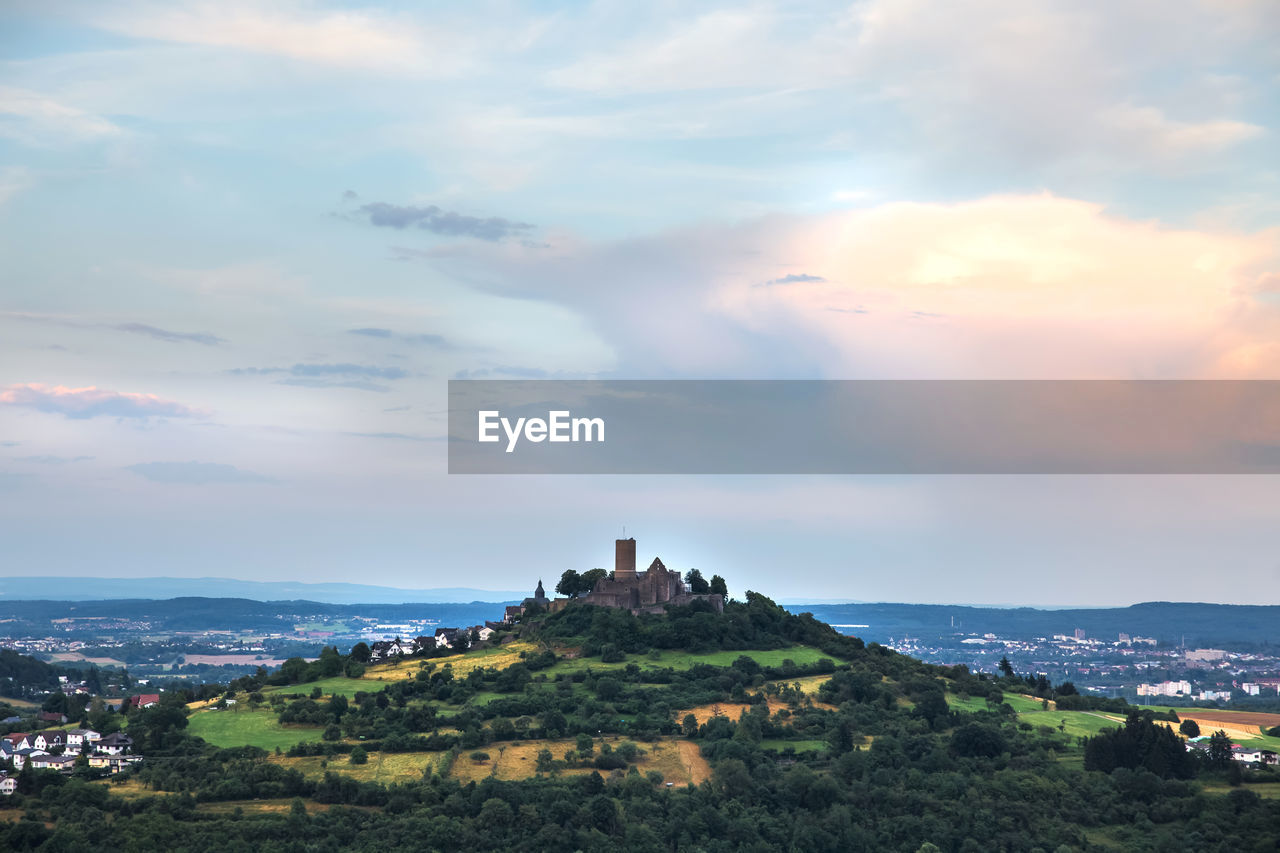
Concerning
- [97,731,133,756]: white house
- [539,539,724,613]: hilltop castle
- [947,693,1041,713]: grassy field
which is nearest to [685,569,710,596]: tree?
[539,539,724,613]: hilltop castle

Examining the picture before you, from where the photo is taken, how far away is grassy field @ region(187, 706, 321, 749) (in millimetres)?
71000

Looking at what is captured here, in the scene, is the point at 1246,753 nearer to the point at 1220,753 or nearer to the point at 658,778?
the point at 1220,753

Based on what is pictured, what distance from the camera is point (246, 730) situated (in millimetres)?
73312

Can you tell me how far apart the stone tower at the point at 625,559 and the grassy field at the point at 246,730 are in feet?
96.3

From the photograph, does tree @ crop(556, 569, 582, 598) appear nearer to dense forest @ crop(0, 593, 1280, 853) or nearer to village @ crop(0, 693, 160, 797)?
dense forest @ crop(0, 593, 1280, 853)

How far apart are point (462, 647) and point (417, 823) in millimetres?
34637

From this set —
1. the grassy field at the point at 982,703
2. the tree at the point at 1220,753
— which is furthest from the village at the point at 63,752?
the tree at the point at 1220,753

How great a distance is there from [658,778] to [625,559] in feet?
102

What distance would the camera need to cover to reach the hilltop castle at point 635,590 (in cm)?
9462

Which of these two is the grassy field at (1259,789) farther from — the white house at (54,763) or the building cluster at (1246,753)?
the white house at (54,763)

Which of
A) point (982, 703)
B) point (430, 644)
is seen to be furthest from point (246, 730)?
point (982, 703)

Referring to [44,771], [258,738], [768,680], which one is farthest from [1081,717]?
[44,771]

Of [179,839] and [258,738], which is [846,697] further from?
[179,839]

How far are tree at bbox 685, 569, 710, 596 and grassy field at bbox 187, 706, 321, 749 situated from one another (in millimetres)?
34757
